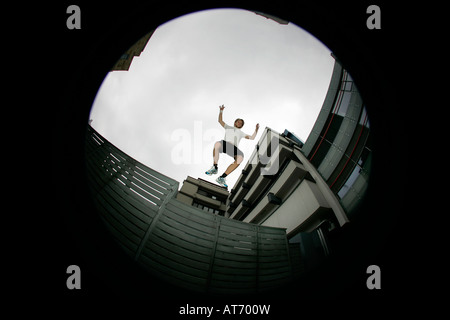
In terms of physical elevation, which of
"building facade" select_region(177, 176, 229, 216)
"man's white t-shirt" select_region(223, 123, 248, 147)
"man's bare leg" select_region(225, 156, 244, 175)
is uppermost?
"man's white t-shirt" select_region(223, 123, 248, 147)

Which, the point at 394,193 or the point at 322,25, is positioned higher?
the point at 322,25

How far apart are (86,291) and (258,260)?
393 centimetres

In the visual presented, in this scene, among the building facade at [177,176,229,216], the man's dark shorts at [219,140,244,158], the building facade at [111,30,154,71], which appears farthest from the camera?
the building facade at [177,176,229,216]

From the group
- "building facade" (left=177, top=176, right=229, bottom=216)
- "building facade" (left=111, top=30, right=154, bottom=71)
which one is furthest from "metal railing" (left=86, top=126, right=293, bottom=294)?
"building facade" (left=177, top=176, right=229, bottom=216)

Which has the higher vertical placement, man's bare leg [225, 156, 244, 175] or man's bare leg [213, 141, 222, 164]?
man's bare leg [213, 141, 222, 164]

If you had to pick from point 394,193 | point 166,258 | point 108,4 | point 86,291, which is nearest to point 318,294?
point 394,193

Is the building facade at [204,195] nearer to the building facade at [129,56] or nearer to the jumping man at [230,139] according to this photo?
the jumping man at [230,139]

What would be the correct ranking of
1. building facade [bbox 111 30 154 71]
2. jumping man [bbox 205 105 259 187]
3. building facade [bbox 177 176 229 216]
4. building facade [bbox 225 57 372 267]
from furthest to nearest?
building facade [bbox 177 176 229 216], building facade [bbox 111 30 154 71], jumping man [bbox 205 105 259 187], building facade [bbox 225 57 372 267]

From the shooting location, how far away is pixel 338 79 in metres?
6.91

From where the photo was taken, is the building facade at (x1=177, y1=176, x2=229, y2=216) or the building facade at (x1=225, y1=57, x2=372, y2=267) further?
the building facade at (x1=177, y1=176, x2=229, y2=216)

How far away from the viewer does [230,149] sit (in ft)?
23.0

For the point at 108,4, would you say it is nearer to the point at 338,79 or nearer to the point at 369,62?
the point at 369,62

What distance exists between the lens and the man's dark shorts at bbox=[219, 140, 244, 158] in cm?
688

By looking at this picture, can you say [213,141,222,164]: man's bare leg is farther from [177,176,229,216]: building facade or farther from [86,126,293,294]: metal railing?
[177,176,229,216]: building facade
